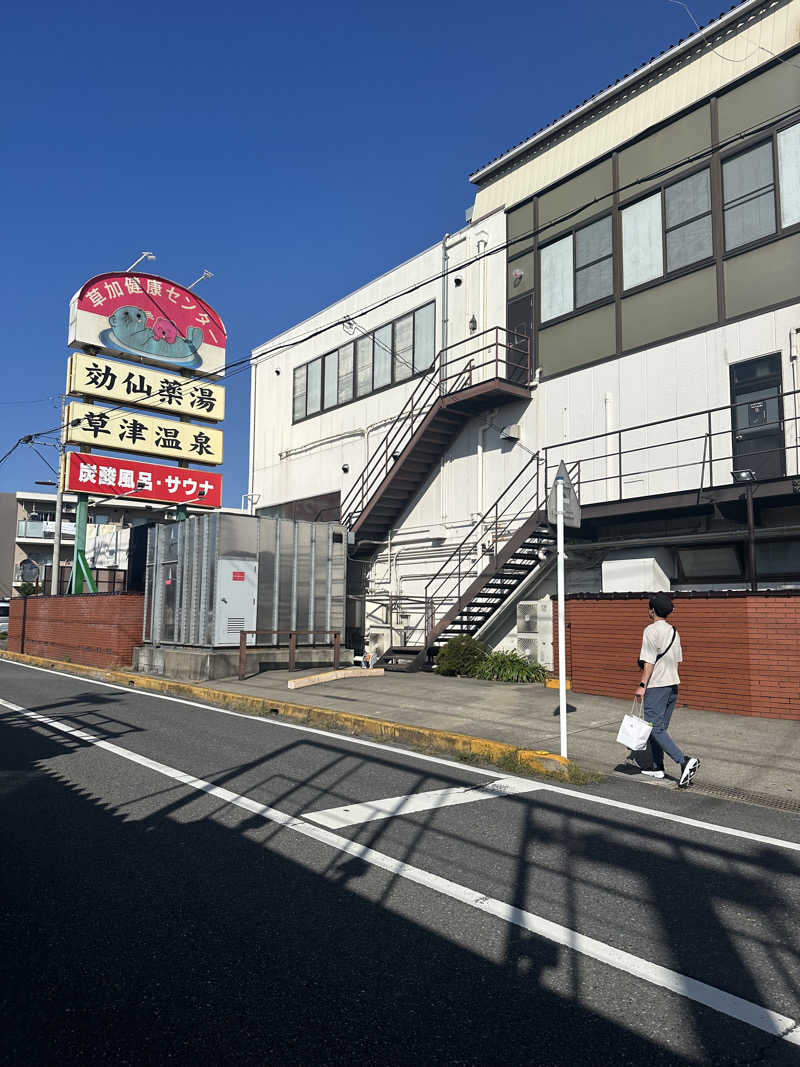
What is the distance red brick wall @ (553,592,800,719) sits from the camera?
9898 millimetres

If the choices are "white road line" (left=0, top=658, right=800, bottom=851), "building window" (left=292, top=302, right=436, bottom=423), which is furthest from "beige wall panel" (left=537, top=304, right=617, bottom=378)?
"white road line" (left=0, top=658, right=800, bottom=851)

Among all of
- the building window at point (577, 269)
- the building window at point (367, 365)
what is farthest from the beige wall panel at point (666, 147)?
the building window at point (367, 365)

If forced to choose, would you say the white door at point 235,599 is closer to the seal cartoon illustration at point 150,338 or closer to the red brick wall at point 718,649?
the red brick wall at point 718,649

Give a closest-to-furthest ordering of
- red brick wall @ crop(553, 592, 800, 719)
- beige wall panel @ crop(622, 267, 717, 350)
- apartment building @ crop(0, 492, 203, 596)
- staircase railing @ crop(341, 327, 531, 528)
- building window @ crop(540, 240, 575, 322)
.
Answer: red brick wall @ crop(553, 592, 800, 719), beige wall panel @ crop(622, 267, 717, 350), building window @ crop(540, 240, 575, 322), staircase railing @ crop(341, 327, 531, 528), apartment building @ crop(0, 492, 203, 596)

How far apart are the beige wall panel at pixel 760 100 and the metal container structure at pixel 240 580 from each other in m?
11.9

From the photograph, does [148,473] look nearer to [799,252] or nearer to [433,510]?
[433,510]

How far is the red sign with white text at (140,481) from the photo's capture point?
76.7 feet

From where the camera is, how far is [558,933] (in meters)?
3.79

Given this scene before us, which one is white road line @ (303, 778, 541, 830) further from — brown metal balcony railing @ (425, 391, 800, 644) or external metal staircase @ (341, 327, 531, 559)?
external metal staircase @ (341, 327, 531, 559)

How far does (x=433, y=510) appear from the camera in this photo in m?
19.9

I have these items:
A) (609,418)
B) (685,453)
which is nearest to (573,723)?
(685,453)

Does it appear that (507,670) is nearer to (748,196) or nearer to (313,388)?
(748,196)

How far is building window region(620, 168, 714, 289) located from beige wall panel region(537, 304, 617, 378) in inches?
35.7

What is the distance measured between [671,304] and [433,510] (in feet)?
25.2
